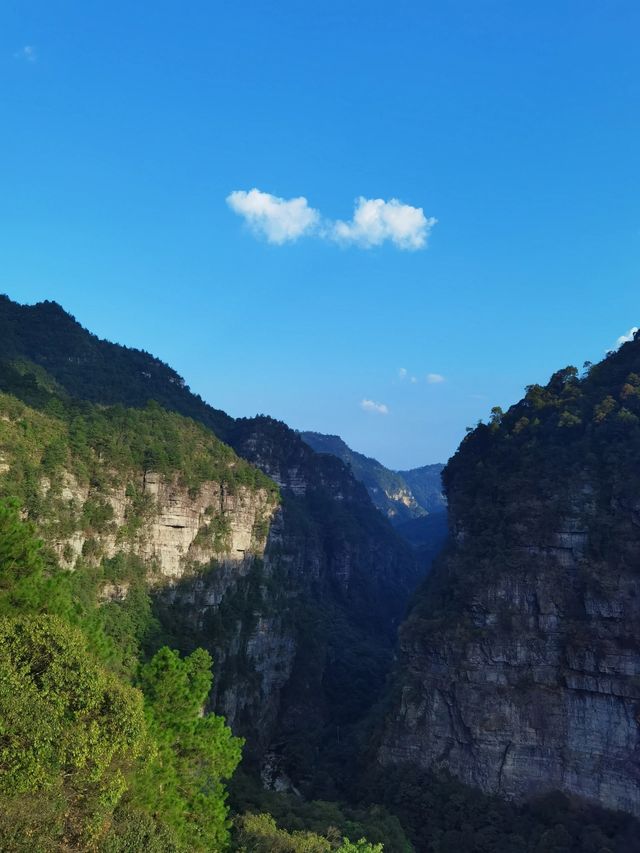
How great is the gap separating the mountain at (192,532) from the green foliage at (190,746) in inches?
1034

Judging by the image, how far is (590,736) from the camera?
41969 mm

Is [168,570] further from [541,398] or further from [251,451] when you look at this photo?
[251,451]

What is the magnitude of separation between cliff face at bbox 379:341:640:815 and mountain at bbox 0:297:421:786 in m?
13.3

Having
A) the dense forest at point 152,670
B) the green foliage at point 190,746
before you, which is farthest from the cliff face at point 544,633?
the green foliage at point 190,746

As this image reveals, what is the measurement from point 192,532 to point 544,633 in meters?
32.6

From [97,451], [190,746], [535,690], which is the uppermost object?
[97,451]

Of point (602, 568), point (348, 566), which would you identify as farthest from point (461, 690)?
point (348, 566)

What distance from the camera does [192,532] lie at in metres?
57.0

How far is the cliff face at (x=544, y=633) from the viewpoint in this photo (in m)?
42.1

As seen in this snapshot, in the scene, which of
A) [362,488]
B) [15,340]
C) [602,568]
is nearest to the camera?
[602,568]

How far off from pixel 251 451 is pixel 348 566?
27.7 m

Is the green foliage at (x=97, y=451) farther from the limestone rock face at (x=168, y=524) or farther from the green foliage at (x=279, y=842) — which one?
the green foliage at (x=279, y=842)

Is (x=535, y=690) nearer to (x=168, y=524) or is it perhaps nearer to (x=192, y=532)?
(x=192, y=532)

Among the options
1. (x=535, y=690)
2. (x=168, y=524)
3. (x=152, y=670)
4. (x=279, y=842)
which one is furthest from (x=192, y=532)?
(x=152, y=670)
